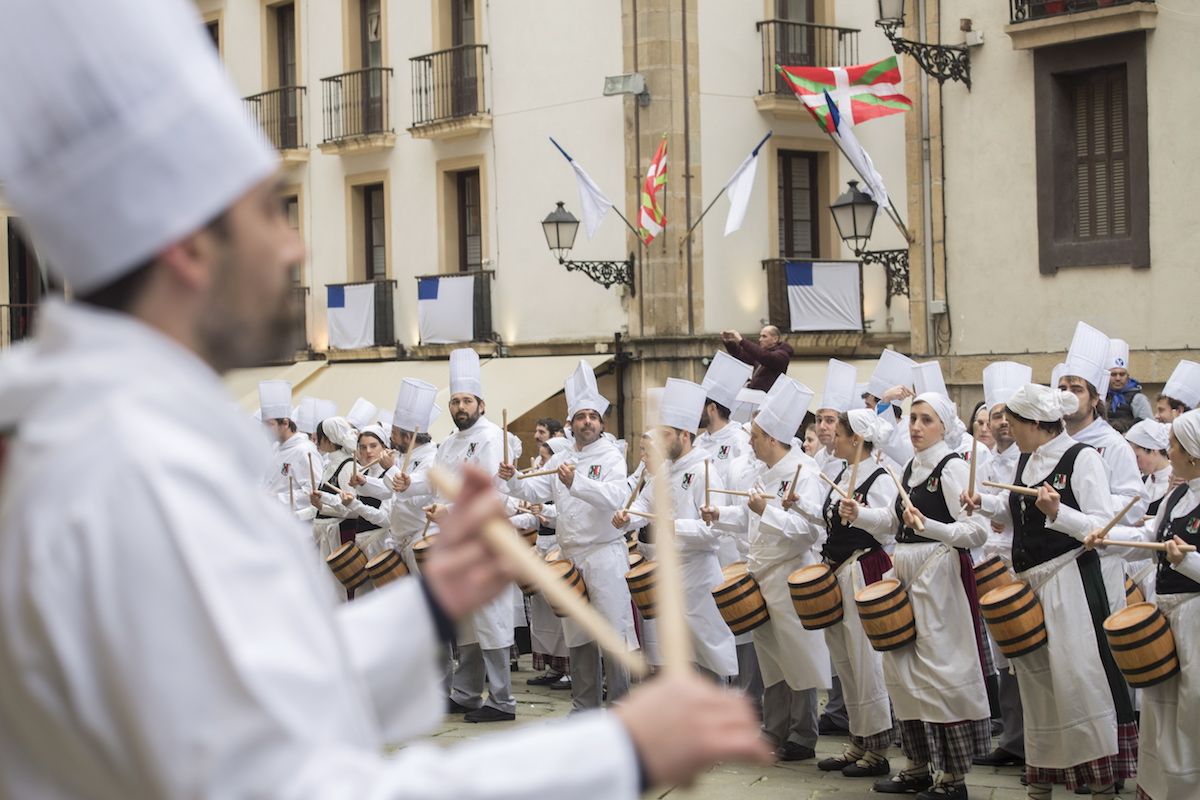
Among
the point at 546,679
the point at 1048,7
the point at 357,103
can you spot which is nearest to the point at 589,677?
the point at 546,679

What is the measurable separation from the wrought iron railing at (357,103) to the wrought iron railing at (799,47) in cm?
625

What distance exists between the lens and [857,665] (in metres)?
9.09

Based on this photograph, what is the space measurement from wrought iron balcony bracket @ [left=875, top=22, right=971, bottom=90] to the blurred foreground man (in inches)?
616

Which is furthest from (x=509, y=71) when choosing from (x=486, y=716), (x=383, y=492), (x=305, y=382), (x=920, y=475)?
(x=920, y=475)

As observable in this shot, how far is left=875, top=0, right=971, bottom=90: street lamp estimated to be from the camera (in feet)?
53.8

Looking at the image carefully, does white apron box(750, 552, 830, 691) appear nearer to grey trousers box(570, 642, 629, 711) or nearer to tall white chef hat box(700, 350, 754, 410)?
grey trousers box(570, 642, 629, 711)

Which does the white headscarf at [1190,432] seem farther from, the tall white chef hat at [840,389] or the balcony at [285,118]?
the balcony at [285,118]

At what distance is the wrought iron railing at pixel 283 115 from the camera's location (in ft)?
88.1

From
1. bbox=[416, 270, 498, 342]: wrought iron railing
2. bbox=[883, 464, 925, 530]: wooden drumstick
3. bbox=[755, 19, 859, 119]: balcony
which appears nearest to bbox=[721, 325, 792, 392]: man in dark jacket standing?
bbox=[883, 464, 925, 530]: wooden drumstick

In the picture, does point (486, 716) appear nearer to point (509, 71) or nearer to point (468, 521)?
point (468, 521)

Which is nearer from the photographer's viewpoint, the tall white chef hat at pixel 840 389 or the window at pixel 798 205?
the tall white chef hat at pixel 840 389

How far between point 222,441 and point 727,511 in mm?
8382

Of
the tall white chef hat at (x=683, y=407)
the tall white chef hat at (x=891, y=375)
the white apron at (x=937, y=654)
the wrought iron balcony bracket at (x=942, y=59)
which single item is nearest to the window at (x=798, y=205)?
the wrought iron balcony bracket at (x=942, y=59)

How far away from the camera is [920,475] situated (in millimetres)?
8617
